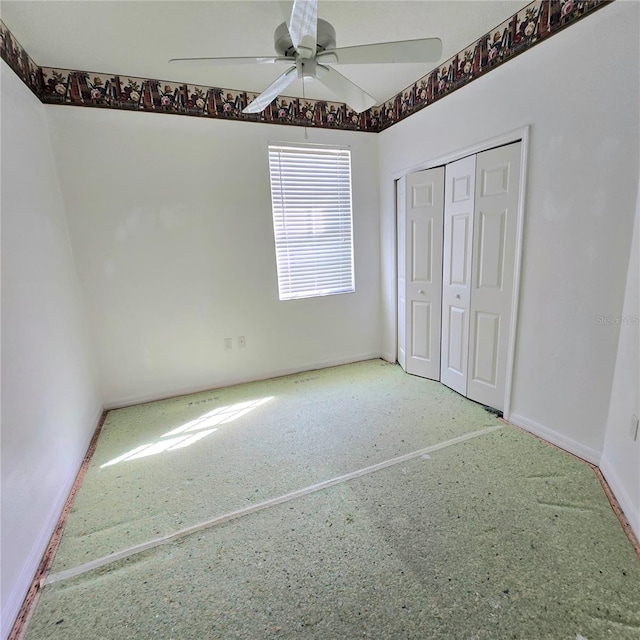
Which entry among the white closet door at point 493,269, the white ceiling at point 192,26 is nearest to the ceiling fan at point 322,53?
the white ceiling at point 192,26

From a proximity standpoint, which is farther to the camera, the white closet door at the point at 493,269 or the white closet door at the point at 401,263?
the white closet door at the point at 401,263

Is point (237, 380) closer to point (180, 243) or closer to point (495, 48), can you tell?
point (180, 243)

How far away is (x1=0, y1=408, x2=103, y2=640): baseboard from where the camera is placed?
126 centimetres

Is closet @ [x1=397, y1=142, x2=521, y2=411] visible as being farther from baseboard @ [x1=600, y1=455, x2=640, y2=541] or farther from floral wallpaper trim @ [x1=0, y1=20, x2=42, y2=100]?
floral wallpaper trim @ [x1=0, y1=20, x2=42, y2=100]

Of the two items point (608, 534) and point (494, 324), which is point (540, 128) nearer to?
point (494, 324)

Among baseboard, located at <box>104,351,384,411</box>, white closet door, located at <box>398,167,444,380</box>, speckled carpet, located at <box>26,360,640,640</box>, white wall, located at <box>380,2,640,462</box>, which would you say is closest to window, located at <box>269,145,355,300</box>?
white closet door, located at <box>398,167,444,380</box>

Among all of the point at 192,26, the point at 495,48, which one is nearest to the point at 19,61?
the point at 192,26

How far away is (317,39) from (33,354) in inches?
88.6

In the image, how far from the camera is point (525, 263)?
7.41ft

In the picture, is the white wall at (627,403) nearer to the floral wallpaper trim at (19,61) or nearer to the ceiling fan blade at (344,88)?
the ceiling fan blade at (344,88)

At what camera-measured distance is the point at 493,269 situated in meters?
2.54

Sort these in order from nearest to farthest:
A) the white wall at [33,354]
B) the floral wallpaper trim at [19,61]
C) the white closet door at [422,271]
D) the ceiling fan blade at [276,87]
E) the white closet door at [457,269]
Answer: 1. the white wall at [33,354]
2. the ceiling fan blade at [276,87]
3. the floral wallpaper trim at [19,61]
4. the white closet door at [457,269]
5. the white closet door at [422,271]

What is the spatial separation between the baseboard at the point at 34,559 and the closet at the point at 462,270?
2.99 metres

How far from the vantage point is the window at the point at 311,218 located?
10.9 feet
